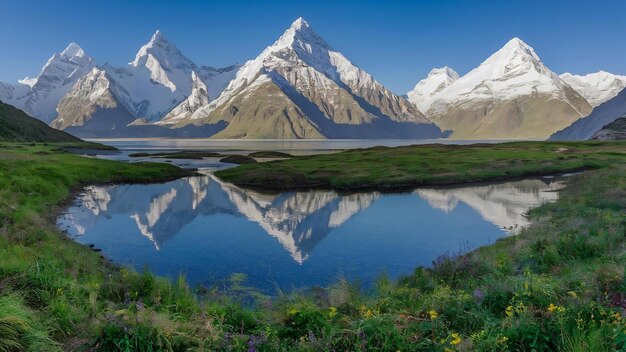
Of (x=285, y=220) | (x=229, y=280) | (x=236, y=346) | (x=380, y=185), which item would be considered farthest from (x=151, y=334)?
(x=380, y=185)

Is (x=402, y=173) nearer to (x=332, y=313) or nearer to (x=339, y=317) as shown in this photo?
(x=339, y=317)

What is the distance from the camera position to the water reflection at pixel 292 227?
100ft

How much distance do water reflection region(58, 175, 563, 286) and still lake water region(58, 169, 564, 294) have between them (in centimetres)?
10

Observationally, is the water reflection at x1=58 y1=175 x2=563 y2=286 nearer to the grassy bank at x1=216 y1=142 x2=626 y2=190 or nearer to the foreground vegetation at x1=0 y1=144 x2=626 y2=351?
the grassy bank at x1=216 y1=142 x2=626 y2=190

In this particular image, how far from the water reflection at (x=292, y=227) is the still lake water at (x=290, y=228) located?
0.32 feet

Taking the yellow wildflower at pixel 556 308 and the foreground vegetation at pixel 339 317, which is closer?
the foreground vegetation at pixel 339 317

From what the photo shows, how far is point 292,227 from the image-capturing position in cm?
4350

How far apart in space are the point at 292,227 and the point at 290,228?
0.50 metres


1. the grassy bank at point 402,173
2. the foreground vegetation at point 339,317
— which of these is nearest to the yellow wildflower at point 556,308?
the foreground vegetation at point 339,317

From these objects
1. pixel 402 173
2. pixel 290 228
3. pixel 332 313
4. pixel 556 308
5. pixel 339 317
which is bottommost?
pixel 290 228

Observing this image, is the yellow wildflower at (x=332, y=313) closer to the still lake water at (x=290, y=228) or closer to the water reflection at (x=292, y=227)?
the still lake water at (x=290, y=228)

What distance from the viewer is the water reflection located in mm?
30484

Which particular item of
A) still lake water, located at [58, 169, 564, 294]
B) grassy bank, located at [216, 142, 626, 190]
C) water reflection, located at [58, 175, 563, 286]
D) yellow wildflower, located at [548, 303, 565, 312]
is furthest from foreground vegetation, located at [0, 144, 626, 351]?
grassy bank, located at [216, 142, 626, 190]

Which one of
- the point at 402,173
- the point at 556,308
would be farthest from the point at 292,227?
the point at 402,173
